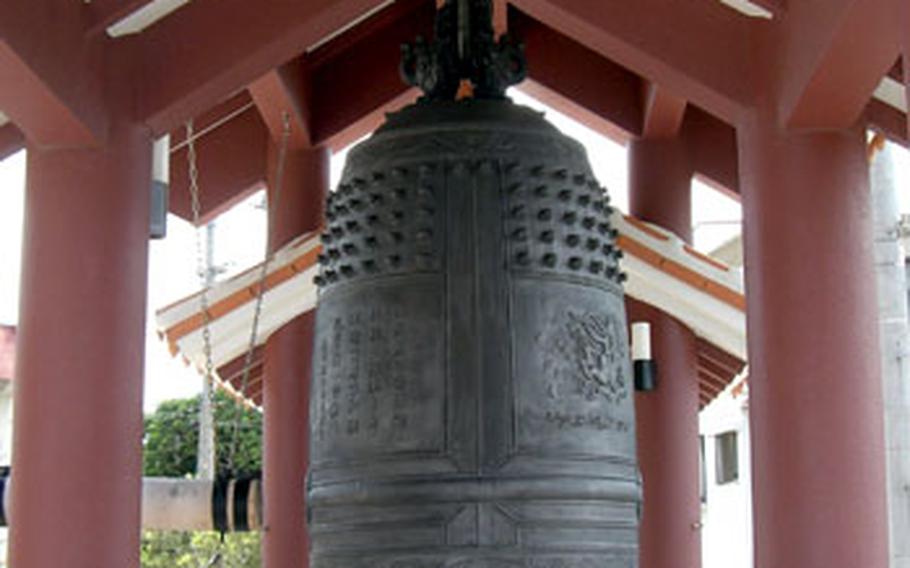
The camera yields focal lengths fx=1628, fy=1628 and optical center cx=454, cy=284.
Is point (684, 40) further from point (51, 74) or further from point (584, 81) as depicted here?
point (584, 81)

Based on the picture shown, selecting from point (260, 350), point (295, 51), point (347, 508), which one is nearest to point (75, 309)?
point (295, 51)

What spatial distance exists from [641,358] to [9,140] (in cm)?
370

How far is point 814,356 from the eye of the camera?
602 centimetres

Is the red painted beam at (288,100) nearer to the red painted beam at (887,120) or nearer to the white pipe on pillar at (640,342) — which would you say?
the white pipe on pillar at (640,342)

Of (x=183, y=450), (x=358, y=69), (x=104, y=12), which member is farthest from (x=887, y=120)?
(x=183, y=450)

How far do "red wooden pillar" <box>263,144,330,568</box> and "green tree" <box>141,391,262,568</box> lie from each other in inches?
487

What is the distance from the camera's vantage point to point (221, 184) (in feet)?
34.0

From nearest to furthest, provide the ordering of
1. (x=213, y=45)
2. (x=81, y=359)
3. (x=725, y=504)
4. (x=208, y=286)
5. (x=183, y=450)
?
(x=81, y=359) < (x=213, y=45) < (x=208, y=286) < (x=725, y=504) < (x=183, y=450)

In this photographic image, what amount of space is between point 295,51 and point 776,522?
2.81 meters

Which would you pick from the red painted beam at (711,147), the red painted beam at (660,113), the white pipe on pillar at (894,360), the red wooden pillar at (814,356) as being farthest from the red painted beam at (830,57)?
the red painted beam at (711,147)

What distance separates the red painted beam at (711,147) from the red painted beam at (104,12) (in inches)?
169

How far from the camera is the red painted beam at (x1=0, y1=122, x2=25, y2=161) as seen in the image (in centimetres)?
746

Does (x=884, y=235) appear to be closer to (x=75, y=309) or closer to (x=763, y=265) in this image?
(x=763, y=265)

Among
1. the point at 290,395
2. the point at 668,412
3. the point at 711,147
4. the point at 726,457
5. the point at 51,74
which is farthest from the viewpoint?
the point at 726,457
